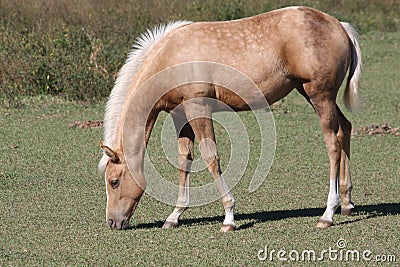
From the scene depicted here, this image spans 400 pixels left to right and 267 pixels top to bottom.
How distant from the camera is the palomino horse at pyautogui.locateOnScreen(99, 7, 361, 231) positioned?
6691 millimetres

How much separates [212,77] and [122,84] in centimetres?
76

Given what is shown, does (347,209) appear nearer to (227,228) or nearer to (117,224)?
(227,228)

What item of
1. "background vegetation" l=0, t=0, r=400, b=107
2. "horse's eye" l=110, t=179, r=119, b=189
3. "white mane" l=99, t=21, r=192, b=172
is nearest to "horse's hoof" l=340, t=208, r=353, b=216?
"horse's eye" l=110, t=179, r=119, b=189

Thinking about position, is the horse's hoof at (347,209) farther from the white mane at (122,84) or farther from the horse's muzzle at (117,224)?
the white mane at (122,84)

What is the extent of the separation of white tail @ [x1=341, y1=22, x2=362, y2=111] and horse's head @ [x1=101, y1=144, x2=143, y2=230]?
2153 millimetres

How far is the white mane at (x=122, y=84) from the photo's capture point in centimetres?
672

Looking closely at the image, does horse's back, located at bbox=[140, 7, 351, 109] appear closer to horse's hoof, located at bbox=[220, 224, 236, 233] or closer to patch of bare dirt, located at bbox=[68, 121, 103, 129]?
horse's hoof, located at bbox=[220, 224, 236, 233]

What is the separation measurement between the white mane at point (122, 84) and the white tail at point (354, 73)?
1.54 meters

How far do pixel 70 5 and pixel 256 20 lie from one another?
33.7 feet

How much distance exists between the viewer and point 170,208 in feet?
25.1

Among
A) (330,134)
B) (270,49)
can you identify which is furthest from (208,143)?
(330,134)

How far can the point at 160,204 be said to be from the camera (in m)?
7.80

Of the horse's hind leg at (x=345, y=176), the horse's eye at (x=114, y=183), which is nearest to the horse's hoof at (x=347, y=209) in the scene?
the horse's hind leg at (x=345, y=176)

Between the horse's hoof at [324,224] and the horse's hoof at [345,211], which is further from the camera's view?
the horse's hoof at [345,211]
